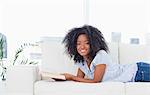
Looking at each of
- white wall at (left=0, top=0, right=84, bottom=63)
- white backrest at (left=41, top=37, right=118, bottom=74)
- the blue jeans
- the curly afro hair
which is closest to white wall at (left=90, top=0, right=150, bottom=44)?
white wall at (left=0, top=0, right=84, bottom=63)

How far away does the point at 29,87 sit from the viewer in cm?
217

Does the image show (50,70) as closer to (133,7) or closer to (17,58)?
(17,58)

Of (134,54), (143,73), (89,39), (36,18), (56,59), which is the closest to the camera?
(89,39)

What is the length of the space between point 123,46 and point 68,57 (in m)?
0.56

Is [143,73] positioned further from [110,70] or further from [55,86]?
[55,86]

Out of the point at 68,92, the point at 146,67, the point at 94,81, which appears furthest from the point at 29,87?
the point at 146,67

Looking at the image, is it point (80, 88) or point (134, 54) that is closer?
point (80, 88)

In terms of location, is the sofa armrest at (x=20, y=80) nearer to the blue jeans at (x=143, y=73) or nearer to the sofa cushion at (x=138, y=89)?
the sofa cushion at (x=138, y=89)

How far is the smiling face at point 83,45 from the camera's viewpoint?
92.4 inches

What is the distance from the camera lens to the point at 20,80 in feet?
7.13

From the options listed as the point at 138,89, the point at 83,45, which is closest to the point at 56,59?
the point at 83,45

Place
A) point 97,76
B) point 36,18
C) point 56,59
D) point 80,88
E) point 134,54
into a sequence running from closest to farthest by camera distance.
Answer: point 80,88
point 97,76
point 56,59
point 134,54
point 36,18

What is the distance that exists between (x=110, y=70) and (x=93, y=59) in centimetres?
18

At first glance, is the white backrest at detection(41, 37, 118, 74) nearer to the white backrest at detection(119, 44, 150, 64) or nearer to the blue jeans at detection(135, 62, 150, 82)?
the white backrest at detection(119, 44, 150, 64)
